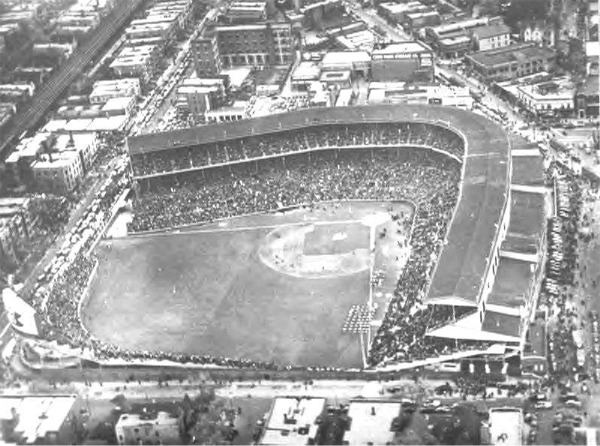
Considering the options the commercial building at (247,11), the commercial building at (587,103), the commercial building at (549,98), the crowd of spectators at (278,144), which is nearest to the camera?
the crowd of spectators at (278,144)

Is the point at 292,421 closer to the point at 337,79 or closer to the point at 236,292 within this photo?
the point at 236,292

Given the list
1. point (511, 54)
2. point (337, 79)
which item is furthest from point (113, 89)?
point (511, 54)

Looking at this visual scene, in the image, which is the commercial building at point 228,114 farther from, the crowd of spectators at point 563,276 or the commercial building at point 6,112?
the crowd of spectators at point 563,276

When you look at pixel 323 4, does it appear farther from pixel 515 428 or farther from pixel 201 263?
pixel 515 428

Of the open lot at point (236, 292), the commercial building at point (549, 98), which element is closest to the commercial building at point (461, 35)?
the commercial building at point (549, 98)

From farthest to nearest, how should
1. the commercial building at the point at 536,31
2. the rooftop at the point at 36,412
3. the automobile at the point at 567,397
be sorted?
the commercial building at the point at 536,31, the automobile at the point at 567,397, the rooftop at the point at 36,412

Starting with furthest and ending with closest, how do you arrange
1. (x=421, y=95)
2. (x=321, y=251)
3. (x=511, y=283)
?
(x=421, y=95), (x=321, y=251), (x=511, y=283)

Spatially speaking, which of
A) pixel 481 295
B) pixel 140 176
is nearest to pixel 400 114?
pixel 140 176
